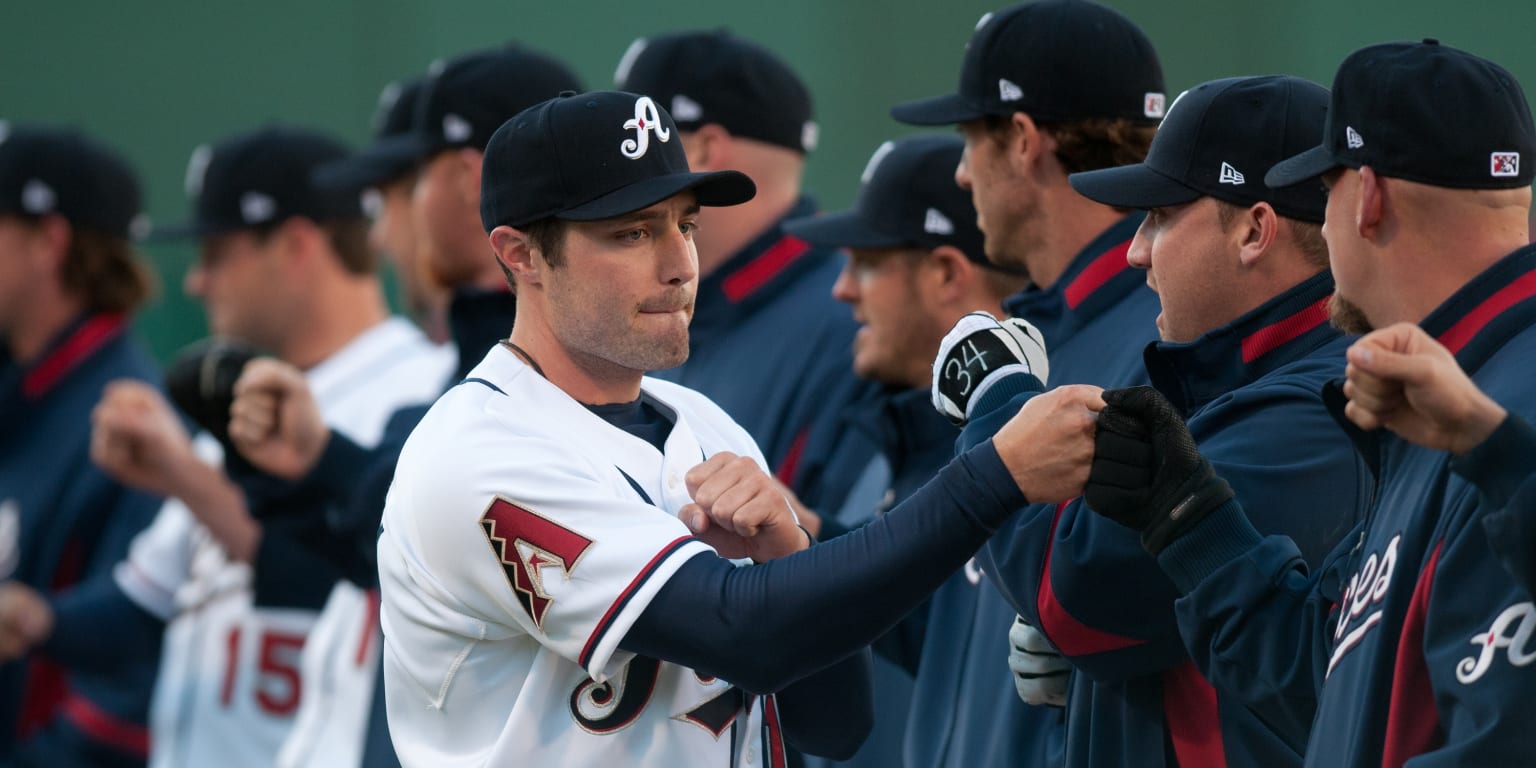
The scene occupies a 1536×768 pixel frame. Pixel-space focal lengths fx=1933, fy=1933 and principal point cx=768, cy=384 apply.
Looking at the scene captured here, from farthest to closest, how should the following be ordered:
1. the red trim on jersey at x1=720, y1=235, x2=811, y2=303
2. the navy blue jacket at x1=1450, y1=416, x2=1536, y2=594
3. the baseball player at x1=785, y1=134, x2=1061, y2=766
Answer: the red trim on jersey at x1=720, y1=235, x2=811, y2=303, the baseball player at x1=785, y1=134, x2=1061, y2=766, the navy blue jacket at x1=1450, y1=416, x2=1536, y2=594

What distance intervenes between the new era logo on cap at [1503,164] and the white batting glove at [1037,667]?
1.01 meters

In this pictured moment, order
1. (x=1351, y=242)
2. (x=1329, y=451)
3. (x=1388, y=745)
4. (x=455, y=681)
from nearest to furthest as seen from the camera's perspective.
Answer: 1. (x=1388, y=745)
2. (x=1351, y=242)
3. (x=455, y=681)
4. (x=1329, y=451)

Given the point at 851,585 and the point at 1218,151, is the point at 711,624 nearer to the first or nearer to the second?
the point at 851,585

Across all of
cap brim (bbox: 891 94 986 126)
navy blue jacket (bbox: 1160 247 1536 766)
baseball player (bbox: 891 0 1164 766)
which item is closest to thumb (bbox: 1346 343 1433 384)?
navy blue jacket (bbox: 1160 247 1536 766)

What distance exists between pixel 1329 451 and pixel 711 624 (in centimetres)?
87

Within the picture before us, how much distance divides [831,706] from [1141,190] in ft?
2.64

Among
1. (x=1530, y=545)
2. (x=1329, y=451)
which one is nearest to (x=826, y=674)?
(x=1329, y=451)

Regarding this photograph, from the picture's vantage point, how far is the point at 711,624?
214 centimetres

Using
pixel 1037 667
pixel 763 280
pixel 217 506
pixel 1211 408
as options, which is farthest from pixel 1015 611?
pixel 217 506

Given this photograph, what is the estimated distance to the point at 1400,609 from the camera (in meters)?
1.94

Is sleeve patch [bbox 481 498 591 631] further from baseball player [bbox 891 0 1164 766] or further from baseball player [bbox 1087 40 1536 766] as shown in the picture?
baseball player [bbox 891 0 1164 766]

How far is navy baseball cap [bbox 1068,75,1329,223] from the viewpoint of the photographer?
2.58 m

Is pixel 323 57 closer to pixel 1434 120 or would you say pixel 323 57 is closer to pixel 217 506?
pixel 217 506

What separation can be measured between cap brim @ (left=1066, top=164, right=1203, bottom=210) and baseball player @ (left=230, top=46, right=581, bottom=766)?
1563 millimetres
